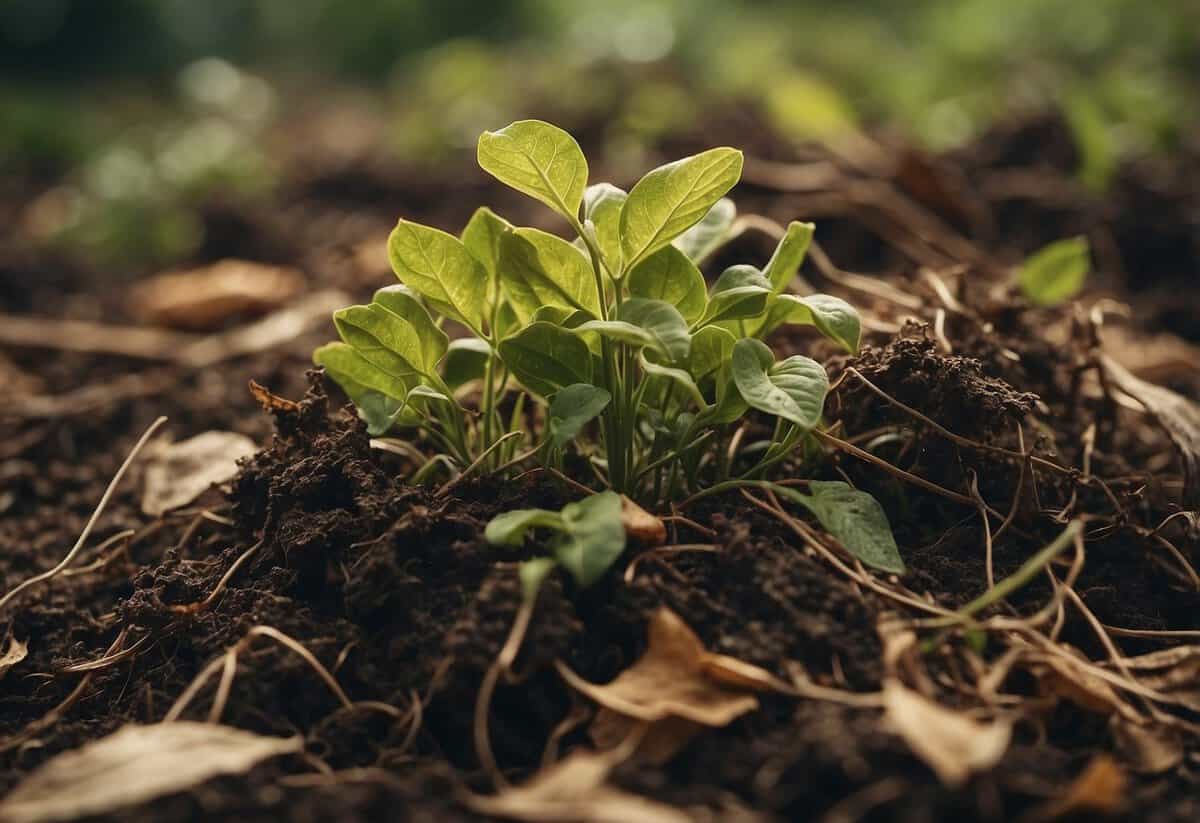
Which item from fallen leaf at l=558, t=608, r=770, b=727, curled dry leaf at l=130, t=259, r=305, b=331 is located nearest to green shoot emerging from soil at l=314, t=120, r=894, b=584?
fallen leaf at l=558, t=608, r=770, b=727

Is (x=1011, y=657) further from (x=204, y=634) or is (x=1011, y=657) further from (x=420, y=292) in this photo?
(x=204, y=634)

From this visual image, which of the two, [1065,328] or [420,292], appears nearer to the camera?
[420,292]

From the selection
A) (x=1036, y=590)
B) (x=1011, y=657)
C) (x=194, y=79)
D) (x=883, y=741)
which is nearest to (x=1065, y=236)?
(x=1036, y=590)

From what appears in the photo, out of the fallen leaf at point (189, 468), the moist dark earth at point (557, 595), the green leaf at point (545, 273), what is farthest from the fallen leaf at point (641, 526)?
the fallen leaf at point (189, 468)

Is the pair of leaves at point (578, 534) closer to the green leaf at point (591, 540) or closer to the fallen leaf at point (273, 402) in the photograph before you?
the green leaf at point (591, 540)

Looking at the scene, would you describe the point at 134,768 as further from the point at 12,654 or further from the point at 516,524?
the point at 12,654

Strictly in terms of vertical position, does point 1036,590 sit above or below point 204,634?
below

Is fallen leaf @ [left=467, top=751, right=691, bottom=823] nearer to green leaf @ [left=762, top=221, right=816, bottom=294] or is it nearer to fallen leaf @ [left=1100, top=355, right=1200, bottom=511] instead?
green leaf @ [left=762, top=221, right=816, bottom=294]
